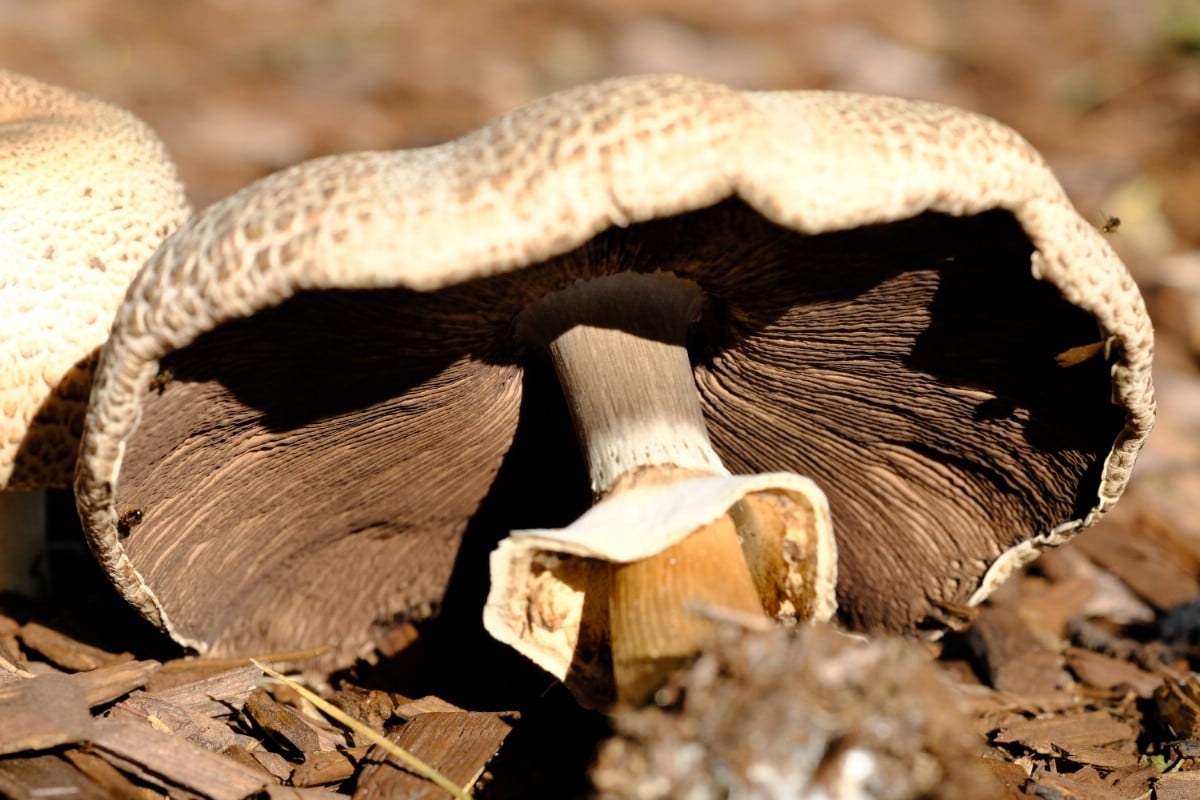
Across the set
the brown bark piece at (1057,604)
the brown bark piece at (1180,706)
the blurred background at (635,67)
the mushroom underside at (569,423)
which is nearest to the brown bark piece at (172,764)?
the mushroom underside at (569,423)

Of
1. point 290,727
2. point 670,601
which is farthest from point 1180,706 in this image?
point 290,727

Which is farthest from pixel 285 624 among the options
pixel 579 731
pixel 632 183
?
pixel 632 183

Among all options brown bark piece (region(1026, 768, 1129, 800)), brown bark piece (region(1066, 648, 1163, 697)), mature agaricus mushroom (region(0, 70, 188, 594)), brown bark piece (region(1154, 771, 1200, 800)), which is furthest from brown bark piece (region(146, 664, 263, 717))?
brown bark piece (region(1066, 648, 1163, 697))

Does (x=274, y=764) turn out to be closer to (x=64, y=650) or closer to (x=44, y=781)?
(x=44, y=781)

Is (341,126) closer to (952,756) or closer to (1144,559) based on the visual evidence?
(1144,559)

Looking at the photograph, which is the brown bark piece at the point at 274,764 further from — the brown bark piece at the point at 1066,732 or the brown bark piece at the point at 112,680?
the brown bark piece at the point at 1066,732
